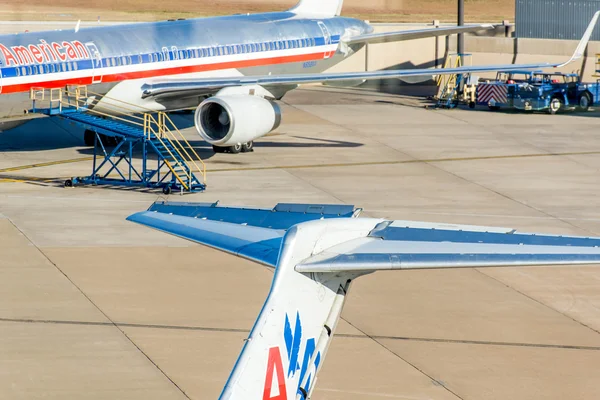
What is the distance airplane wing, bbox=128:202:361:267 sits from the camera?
9828mm

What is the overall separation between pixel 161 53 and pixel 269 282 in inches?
604

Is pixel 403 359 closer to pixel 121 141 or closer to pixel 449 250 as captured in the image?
pixel 449 250

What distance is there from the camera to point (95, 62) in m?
32.2

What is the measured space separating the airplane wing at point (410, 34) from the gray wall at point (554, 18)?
12.4 metres

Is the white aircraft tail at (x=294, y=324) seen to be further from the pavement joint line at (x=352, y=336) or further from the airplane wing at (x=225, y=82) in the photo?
the airplane wing at (x=225, y=82)

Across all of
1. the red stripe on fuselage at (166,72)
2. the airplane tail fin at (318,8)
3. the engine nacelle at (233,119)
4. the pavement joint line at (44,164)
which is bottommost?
the pavement joint line at (44,164)

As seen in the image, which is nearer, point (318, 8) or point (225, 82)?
point (225, 82)

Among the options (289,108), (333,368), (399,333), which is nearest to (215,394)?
(333,368)

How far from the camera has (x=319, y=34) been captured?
4006 cm

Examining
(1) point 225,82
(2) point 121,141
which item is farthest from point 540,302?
(1) point 225,82

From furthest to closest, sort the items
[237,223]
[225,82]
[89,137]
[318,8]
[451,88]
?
[451,88] < [318,8] < [89,137] < [225,82] < [237,223]

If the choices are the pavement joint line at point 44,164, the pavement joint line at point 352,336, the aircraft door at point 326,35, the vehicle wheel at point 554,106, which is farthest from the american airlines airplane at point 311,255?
the vehicle wheel at point 554,106

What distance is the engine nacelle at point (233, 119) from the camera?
32094 millimetres

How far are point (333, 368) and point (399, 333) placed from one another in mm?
2170
